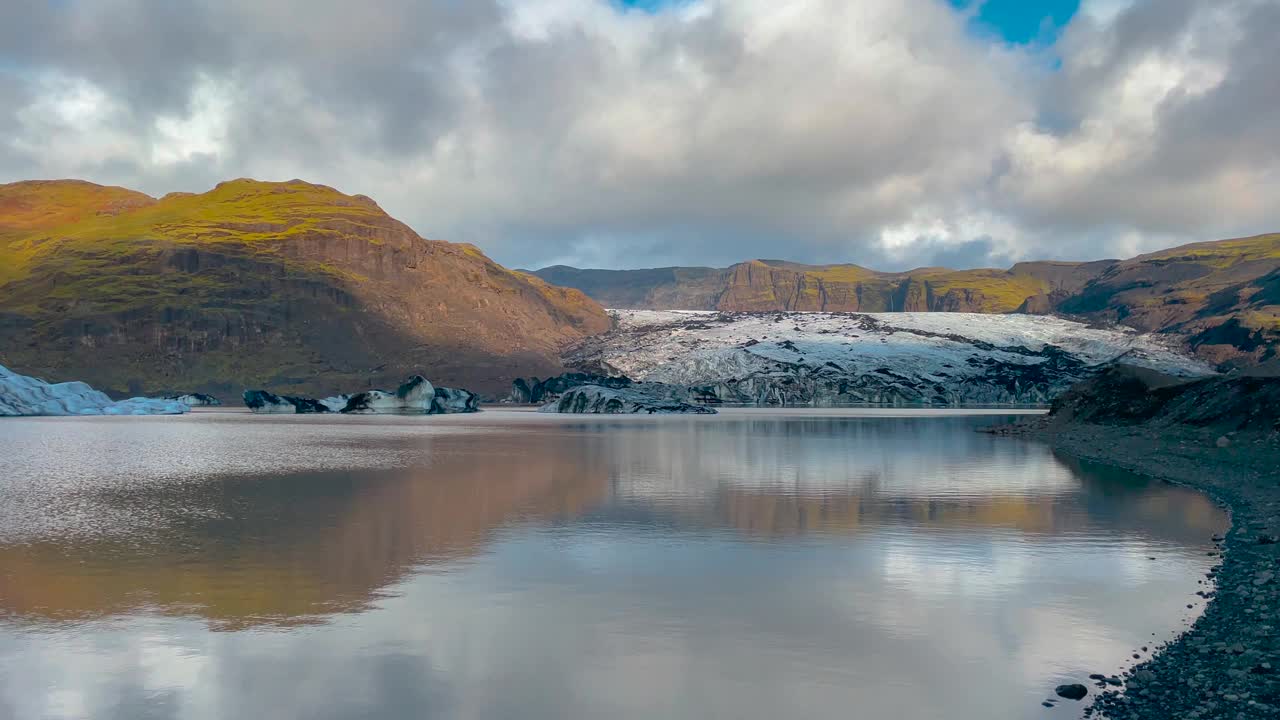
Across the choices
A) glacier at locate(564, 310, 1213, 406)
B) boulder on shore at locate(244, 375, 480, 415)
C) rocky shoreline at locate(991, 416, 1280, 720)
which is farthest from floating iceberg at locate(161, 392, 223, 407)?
rocky shoreline at locate(991, 416, 1280, 720)

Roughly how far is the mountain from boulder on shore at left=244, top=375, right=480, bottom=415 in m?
38.0

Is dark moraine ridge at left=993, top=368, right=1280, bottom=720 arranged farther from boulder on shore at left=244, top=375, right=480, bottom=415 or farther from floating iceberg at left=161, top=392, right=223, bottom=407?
floating iceberg at left=161, top=392, right=223, bottom=407

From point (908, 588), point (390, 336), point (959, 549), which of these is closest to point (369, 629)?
point (908, 588)

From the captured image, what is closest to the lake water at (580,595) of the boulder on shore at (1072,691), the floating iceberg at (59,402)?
the boulder on shore at (1072,691)

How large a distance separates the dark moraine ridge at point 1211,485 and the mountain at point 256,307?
109086 mm

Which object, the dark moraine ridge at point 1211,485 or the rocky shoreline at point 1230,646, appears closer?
the rocky shoreline at point 1230,646

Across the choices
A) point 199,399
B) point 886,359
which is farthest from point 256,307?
point 886,359

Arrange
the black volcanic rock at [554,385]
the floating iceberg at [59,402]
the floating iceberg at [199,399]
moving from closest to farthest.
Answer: the floating iceberg at [59,402]
the black volcanic rock at [554,385]
the floating iceberg at [199,399]

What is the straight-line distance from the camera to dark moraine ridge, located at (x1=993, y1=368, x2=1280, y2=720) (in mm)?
7934

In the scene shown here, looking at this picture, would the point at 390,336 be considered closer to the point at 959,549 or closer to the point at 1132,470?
the point at 1132,470

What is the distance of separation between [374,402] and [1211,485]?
8553cm

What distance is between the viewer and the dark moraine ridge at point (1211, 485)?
7.93m

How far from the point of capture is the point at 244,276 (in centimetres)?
16225

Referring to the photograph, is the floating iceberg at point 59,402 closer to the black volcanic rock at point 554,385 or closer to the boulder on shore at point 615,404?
the boulder on shore at point 615,404
